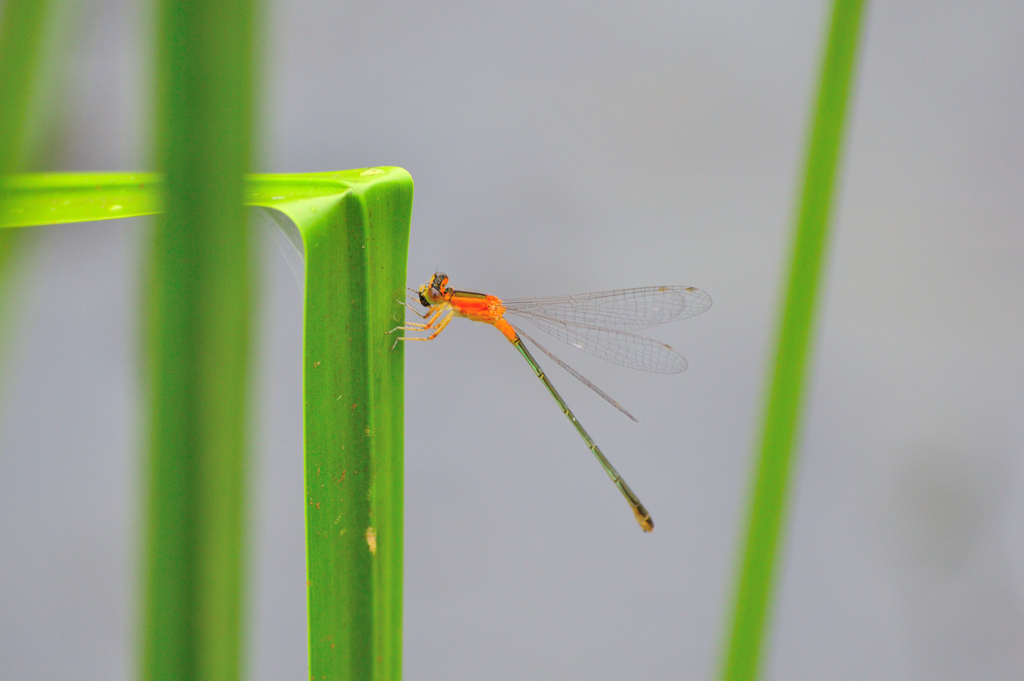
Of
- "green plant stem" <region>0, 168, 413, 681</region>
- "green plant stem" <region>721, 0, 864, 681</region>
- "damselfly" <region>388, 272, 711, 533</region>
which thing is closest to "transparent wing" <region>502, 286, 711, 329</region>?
"damselfly" <region>388, 272, 711, 533</region>

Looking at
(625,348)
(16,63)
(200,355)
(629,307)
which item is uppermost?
(16,63)

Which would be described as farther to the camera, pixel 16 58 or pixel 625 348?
pixel 625 348

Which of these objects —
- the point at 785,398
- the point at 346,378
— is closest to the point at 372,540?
the point at 346,378

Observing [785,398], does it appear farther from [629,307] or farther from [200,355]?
[629,307]

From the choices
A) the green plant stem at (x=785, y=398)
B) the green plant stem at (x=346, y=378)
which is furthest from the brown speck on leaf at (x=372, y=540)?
the green plant stem at (x=785, y=398)

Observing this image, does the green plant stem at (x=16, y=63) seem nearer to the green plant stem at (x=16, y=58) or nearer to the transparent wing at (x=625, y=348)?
the green plant stem at (x=16, y=58)

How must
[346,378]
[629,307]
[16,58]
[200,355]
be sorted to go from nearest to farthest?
[200,355], [16,58], [346,378], [629,307]

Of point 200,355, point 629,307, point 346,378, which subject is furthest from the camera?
point 629,307
